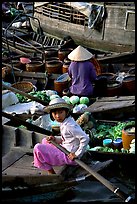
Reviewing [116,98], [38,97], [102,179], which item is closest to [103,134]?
[116,98]

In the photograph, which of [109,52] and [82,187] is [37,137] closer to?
[82,187]

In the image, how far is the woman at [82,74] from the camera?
375 inches

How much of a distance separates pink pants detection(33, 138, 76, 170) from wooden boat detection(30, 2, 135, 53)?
7084mm

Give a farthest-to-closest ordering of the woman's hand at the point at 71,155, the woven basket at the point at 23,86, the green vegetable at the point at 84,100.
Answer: the woven basket at the point at 23,86
the green vegetable at the point at 84,100
the woman's hand at the point at 71,155

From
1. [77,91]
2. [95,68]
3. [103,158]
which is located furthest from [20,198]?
[95,68]

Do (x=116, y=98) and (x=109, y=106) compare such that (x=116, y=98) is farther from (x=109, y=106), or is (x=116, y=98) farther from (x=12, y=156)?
(x=12, y=156)

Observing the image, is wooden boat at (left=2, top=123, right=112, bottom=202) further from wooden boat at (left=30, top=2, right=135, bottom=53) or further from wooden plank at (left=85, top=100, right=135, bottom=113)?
wooden boat at (left=30, top=2, right=135, bottom=53)

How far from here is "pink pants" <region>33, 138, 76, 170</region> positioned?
6.32 m

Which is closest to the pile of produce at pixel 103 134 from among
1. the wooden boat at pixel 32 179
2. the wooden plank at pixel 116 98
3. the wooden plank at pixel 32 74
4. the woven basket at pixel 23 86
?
the wooden boat at pixel 32 179

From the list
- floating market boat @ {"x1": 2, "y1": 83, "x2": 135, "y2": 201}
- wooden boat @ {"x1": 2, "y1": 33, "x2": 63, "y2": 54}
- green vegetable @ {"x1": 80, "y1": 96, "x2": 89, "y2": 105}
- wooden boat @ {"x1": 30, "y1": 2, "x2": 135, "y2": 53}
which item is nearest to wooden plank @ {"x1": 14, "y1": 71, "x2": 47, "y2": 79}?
wooden boat @ {"x1": 2, "y1": 33, "x2": 63, "y2": 54}

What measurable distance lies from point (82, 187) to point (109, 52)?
7.09 metres

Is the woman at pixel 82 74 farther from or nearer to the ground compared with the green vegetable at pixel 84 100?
farther from the ground

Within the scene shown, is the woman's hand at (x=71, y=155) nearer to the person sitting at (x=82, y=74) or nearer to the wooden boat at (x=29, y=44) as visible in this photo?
the person sitting at (x=82, y=74)

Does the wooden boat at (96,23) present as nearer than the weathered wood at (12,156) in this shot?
No
